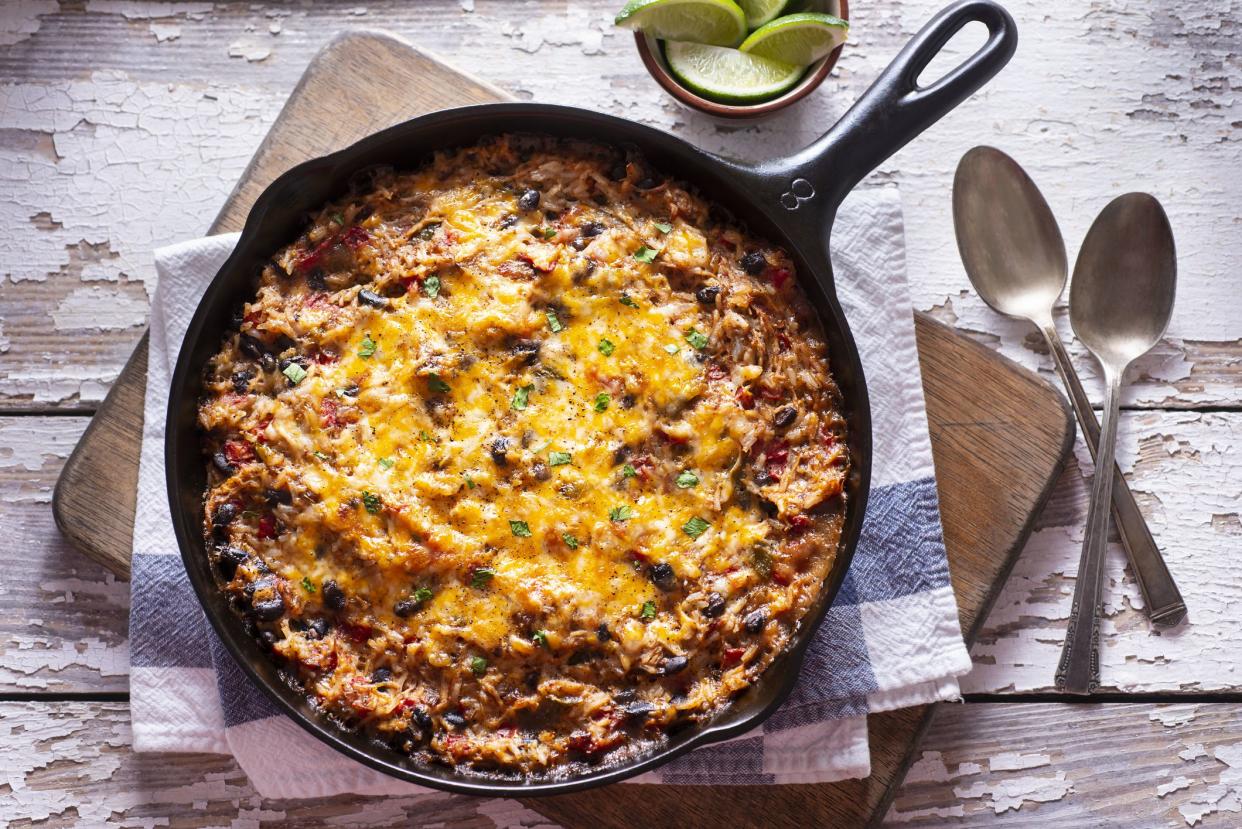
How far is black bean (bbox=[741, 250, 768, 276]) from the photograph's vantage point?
3.44m

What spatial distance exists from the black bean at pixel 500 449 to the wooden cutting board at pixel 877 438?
4.23ft

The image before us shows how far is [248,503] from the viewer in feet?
10.9

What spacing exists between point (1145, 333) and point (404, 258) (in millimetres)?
2803

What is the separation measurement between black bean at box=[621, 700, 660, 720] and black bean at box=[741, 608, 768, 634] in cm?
38

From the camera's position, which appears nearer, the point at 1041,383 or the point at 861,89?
the point at 1041,383

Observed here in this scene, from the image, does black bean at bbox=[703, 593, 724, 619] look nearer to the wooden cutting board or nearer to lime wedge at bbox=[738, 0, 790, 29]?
the wooden cutting board

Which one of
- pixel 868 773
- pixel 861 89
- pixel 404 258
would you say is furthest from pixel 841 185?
pixel 868 773

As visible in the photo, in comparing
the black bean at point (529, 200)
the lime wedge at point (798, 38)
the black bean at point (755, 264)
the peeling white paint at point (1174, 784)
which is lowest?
the peeling white paint at point (1174, 784)

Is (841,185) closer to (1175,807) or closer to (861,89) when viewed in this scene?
(861,89)

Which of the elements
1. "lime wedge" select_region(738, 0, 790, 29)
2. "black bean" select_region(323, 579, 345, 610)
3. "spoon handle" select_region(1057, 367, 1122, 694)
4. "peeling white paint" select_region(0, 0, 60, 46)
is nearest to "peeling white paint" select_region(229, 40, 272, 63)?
"peeling white paint" select_region(0, 0, 60, 46)

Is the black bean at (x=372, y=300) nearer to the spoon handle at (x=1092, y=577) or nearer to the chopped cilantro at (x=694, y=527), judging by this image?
the chopped cilantro at (x=694, y=527)

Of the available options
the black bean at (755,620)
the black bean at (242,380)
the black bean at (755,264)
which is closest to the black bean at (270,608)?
the black bean at (242,380)

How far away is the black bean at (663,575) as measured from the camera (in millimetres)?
3258

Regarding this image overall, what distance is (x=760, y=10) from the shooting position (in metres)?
3.97
